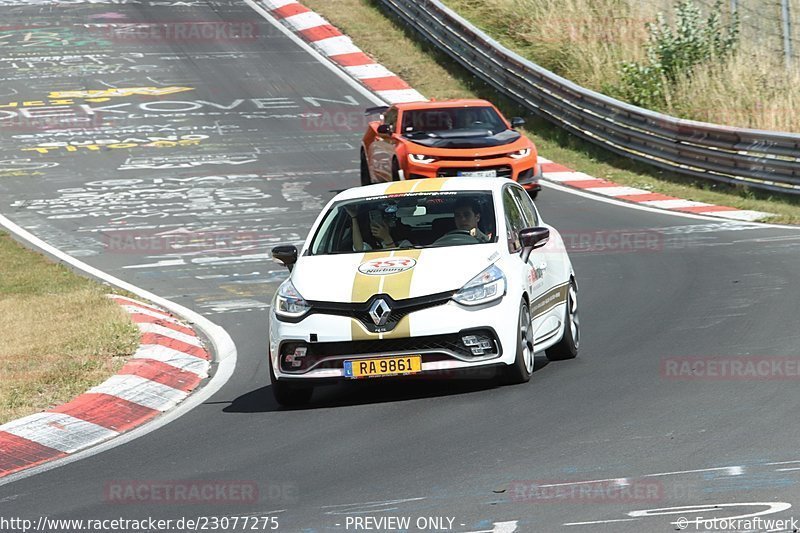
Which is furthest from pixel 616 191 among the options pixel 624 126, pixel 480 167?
pixel 480 167

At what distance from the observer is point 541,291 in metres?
10.2

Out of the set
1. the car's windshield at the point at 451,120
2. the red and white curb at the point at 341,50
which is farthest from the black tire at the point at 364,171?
the red and white curb at the point at 341,50

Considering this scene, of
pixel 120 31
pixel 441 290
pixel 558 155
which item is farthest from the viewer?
pixel 120 31

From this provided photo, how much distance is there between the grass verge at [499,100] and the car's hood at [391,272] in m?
9.68

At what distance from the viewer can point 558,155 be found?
2459 centimetres

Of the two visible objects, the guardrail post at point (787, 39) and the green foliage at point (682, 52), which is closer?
the guardrail post at point (787, 39)

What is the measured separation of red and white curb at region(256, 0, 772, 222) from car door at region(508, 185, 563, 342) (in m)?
8.52

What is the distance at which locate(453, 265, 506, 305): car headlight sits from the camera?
9234 millimetres

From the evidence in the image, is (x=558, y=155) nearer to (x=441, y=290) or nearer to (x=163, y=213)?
(x=163, y=213)

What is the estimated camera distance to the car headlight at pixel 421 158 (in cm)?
1941

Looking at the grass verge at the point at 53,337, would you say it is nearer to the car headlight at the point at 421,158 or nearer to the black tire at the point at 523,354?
the black tire at the point at 523,354

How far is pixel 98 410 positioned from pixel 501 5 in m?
23.3

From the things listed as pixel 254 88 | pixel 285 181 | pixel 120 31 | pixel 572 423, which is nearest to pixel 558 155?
pixel 285 181

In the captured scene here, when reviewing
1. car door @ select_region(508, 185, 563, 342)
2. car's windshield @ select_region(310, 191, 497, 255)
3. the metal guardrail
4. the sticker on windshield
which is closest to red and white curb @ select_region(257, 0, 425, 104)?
the metal guardrail
